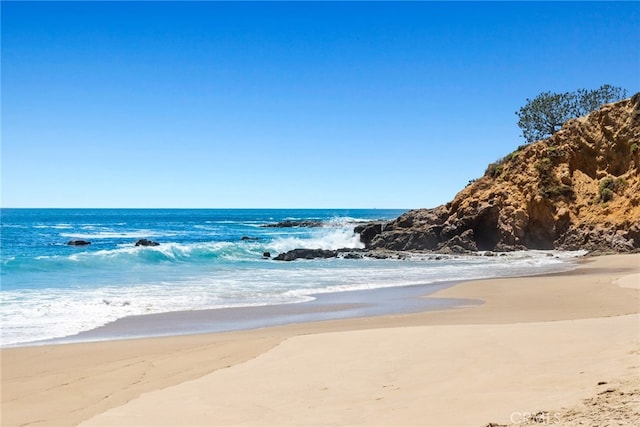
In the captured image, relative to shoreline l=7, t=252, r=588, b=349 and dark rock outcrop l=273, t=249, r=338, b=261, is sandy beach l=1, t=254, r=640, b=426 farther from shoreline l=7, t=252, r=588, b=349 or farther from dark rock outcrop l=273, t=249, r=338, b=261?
dark rock outcrop l=273, t=249, r=338, b=261

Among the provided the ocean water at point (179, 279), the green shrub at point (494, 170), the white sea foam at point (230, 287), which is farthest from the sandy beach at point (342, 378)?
the green shrub at point (494, 170)

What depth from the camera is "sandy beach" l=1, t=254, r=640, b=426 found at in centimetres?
549

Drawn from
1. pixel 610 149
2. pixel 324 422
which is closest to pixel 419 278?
pixel 324 422

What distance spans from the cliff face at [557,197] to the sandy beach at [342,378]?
26896mm

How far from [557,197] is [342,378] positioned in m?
35.0

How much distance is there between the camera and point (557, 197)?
38.0m

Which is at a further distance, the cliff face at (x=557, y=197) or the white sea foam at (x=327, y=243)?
the white sea foam at (x=327, y=243)

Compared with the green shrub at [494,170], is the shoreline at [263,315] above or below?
below

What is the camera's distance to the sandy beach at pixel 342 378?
549 centimetres

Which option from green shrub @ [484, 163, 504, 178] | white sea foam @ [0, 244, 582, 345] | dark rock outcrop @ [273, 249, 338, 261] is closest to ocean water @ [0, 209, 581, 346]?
white sea foam @ [0, 244, 582, 345]

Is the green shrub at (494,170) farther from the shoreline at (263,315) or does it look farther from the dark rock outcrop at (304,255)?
the shoreline at (263,315)

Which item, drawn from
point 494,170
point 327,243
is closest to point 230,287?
point 327,243

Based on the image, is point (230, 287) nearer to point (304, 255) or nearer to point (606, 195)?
point (304, 255)

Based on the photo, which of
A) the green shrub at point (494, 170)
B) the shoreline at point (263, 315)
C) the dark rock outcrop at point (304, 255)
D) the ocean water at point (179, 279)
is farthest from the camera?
the green shrub at point (494, 170)
